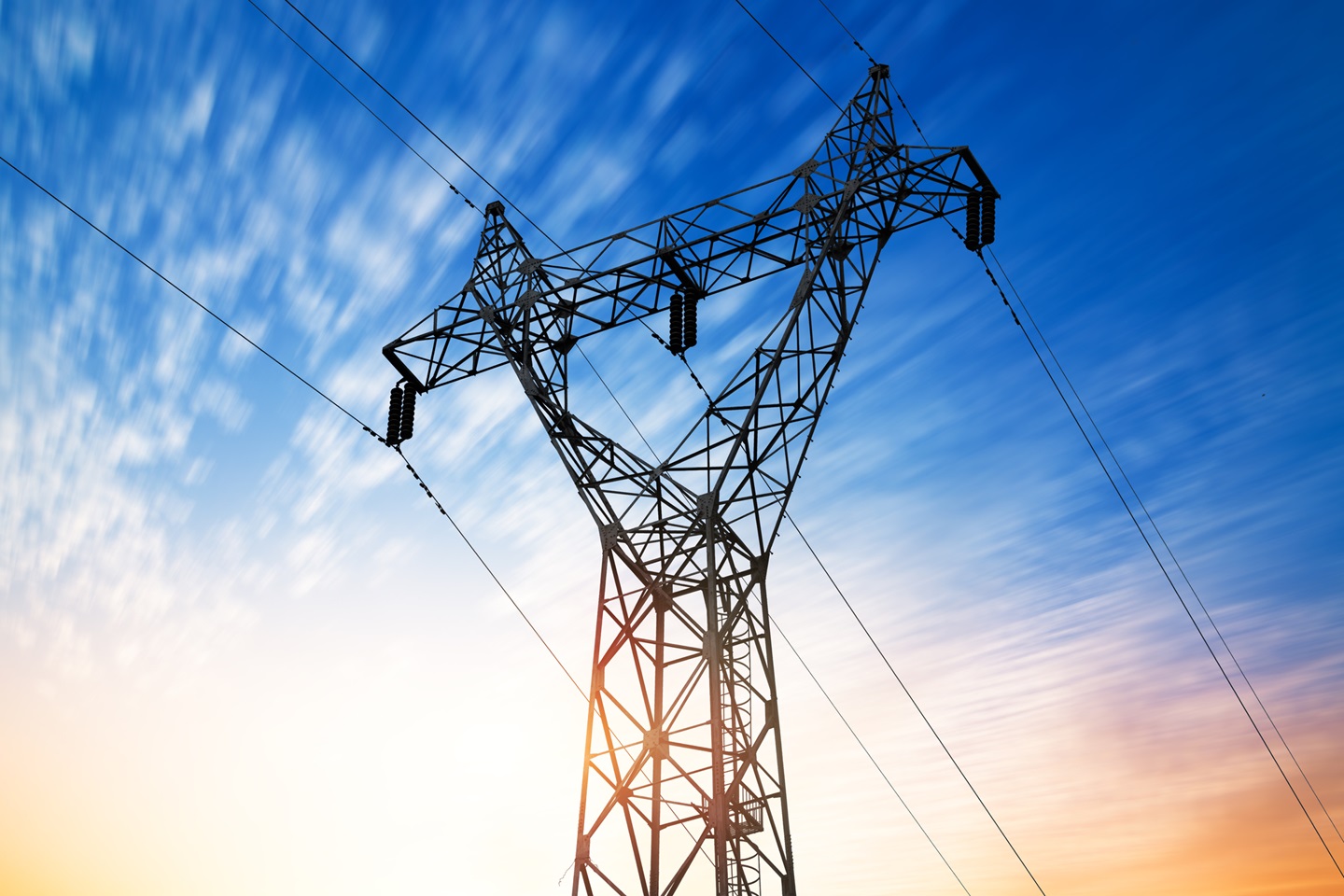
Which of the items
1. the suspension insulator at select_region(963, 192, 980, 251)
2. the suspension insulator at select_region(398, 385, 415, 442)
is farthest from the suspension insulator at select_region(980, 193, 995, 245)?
the suspension insulator at select_region(398, 385, 415, 442)

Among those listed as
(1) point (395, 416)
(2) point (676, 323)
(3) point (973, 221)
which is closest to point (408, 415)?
(1) point (395, 416)

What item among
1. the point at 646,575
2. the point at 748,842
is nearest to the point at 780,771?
the point at 748,842

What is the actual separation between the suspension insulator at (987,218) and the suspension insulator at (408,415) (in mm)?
13386

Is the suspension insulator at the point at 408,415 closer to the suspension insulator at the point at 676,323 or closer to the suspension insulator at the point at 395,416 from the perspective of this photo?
the suspension insulator at the point at 395,416

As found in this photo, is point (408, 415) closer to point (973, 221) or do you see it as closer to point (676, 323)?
point (676, 323)

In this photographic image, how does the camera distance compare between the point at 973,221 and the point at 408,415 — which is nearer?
the point at 973,221

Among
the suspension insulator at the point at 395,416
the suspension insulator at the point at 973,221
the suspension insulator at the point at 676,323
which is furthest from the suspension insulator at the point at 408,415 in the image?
the suspension insulator at the point at 973,221

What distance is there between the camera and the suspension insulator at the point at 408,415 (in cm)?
2467

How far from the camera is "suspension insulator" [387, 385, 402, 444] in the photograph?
974 inches

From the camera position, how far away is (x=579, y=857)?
18.8m

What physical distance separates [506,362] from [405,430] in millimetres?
3710

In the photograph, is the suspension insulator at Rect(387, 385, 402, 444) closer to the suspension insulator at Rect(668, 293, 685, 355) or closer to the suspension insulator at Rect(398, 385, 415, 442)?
the suspension insulator at Rect(398, 385, 415, 442)

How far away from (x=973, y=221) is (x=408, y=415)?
1358 centimetres

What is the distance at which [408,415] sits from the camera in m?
24.7
